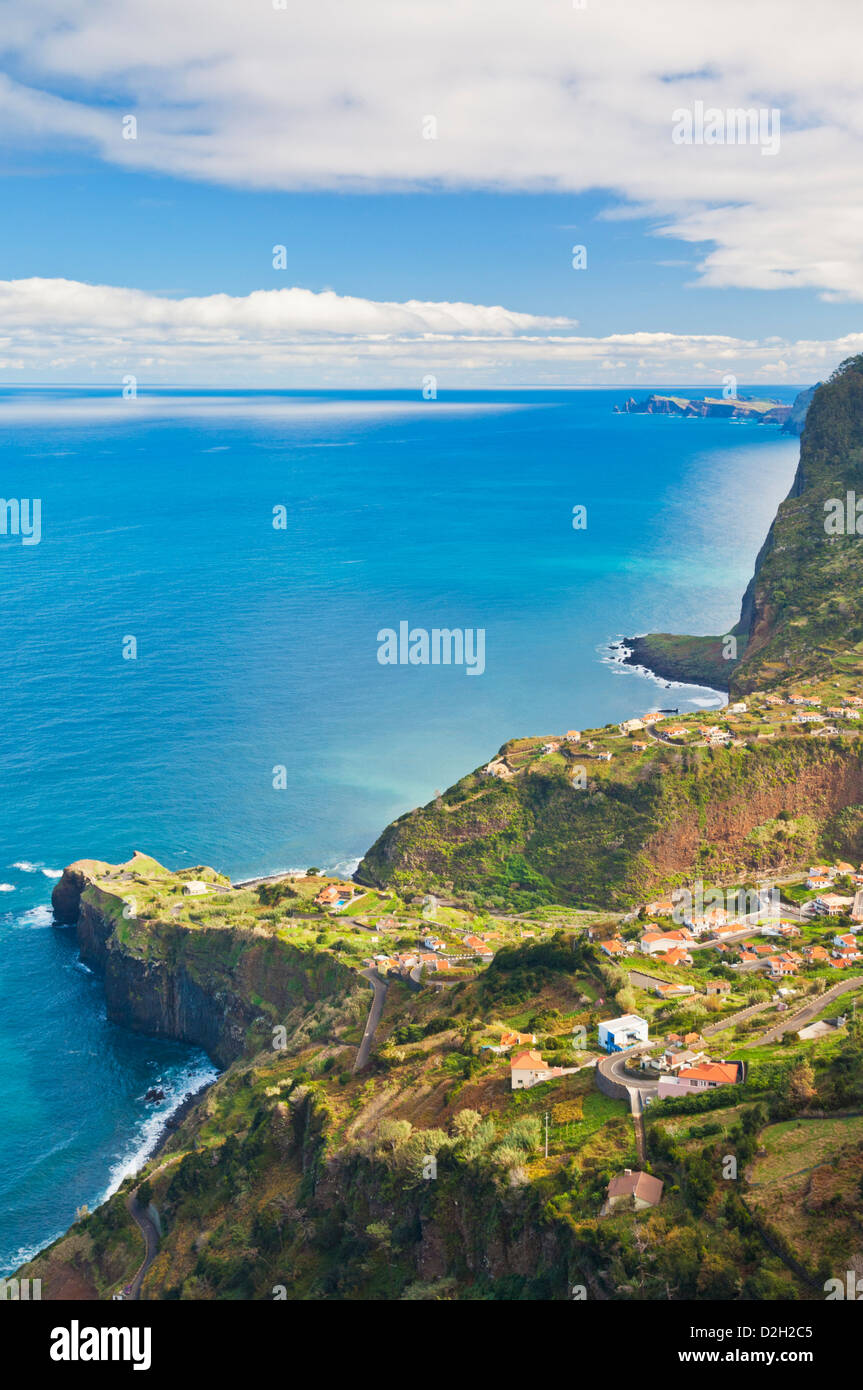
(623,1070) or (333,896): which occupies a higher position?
(623,1070)

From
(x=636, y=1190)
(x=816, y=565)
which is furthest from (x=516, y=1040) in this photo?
(x=816, y=565)

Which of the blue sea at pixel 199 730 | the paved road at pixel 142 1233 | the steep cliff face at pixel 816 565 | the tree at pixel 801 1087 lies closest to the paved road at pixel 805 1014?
the tree at pixel 801 1087

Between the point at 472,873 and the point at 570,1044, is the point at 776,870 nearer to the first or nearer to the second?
the point at 472,873

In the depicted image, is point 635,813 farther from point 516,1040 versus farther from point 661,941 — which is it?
point 516,1040

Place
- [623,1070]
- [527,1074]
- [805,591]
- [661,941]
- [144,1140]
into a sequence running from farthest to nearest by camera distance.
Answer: [805,591]
[144,1140]
[661,941]
[527,1074]
[623,1070]

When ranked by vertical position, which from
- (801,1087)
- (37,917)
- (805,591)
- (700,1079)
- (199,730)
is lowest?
(37,917)
